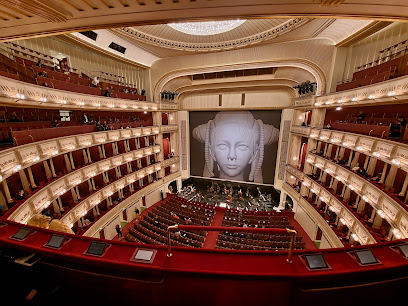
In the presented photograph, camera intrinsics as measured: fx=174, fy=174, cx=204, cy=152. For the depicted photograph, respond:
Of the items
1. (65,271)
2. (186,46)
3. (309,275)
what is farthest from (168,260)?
(186,46)

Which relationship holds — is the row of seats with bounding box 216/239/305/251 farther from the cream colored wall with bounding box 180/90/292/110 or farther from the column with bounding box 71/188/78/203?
the cream colored wall with bounding box 180/90/292/110

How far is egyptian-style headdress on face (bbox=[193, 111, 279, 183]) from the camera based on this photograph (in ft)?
54.6

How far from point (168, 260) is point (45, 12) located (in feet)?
13.9

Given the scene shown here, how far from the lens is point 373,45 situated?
9719 millimetres

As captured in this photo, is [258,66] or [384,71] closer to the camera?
[384,71]

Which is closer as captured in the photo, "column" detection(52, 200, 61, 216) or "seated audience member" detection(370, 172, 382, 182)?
"seated audience member" detection(370, 172, 382, 182)

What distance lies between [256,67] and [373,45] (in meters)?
6.74

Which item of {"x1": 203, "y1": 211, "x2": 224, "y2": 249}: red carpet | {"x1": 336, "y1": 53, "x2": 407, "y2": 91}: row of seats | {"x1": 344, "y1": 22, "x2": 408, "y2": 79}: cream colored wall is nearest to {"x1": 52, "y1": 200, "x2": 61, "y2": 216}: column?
{"x1": 203, "y1": 211, "x2": 224, "y2": 249}: red carpet

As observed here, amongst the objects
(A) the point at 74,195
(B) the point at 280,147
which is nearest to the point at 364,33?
(B) the point at 280,147

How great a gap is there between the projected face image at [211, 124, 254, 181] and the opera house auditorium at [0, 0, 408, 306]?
15 centimetres

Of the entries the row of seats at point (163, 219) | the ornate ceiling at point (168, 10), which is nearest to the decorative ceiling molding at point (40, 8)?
the ornate ceiling at point (168, 10)

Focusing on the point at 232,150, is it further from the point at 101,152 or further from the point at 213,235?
the point at 101,152

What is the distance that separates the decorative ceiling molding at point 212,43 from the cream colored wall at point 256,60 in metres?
0.79

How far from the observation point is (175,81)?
16.8 metres
